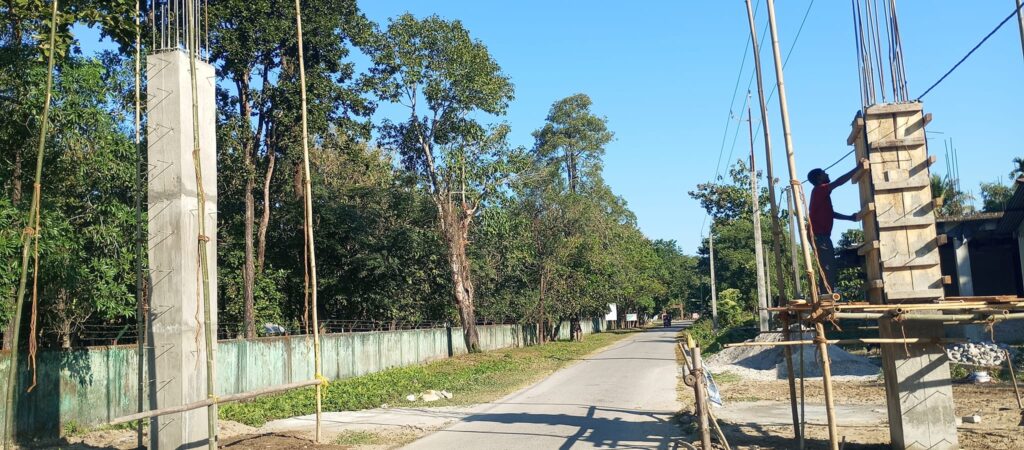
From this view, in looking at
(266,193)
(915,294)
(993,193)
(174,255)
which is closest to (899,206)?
(915,294)

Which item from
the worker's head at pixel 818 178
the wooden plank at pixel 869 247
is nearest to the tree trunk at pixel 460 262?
the worker's head at pixel 818 178

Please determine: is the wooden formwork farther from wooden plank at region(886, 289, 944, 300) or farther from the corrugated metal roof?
the corrugated metal roof

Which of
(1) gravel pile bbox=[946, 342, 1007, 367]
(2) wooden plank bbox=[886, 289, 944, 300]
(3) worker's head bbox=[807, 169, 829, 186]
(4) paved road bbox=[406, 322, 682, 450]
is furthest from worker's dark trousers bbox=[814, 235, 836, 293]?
(1) gravel pile bbox=[946, 342, 1007, 367]

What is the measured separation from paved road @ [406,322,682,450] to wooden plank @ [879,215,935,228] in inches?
175

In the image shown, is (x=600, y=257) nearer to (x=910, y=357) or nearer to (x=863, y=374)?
(x=863, y=374)

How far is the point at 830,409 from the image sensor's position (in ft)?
28.7

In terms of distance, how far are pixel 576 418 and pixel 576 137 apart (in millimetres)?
50066

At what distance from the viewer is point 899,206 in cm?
965

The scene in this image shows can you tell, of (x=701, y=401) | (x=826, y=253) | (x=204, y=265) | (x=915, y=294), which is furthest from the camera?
(x=826, y=253)

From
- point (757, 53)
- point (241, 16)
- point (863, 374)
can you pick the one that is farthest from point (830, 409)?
point (241, 16)

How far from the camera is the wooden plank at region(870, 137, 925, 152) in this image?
31.9 ft

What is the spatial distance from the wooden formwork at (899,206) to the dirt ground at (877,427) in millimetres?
2352

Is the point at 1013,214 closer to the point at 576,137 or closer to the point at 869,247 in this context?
the point at 869,247

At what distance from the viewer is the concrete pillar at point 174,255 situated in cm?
971
